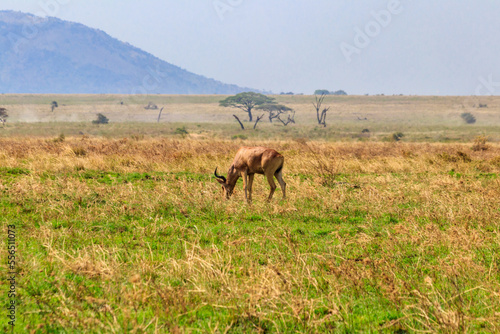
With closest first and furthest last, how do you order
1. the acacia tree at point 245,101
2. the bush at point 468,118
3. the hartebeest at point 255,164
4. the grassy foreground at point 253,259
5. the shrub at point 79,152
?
the grassy foreground at point 253,259
the hartebeest at point 255,164
the shrub at point 79,152
the bush at point 468,118
the acacia tree at point 245,101

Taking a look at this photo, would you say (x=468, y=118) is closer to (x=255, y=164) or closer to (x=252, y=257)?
(x=255, y=164)

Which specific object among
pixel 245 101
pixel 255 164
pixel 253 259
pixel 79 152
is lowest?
pixel 79 152

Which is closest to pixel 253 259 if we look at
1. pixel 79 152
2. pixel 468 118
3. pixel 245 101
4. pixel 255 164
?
pixel 255 164

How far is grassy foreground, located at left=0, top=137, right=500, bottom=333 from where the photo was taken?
5.36 m

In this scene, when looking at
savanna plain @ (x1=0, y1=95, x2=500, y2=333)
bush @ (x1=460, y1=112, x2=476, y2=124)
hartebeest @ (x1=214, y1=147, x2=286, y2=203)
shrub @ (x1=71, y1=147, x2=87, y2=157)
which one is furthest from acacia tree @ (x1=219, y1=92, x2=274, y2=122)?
hartebeest @ (x1=214, y1=147, x2=286, y2=203)

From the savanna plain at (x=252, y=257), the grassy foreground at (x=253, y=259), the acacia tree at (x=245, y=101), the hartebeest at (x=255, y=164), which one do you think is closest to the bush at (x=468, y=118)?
the acacia tree at (x=245, y=101)

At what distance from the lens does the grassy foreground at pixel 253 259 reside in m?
5.36

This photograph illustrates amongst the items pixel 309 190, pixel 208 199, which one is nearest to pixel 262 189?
pixel 309 190

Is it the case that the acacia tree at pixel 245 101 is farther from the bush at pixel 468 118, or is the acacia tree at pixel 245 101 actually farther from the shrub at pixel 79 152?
the shrub at pixel 79 152

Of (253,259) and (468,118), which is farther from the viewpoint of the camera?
(468,118)

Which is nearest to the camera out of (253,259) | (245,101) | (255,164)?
(253,259)

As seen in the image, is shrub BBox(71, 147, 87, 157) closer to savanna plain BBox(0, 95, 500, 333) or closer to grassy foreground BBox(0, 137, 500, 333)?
savanna plain BBox(0, 95, 500, 333)

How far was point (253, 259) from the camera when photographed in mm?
7371

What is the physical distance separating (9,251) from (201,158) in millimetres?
13921
